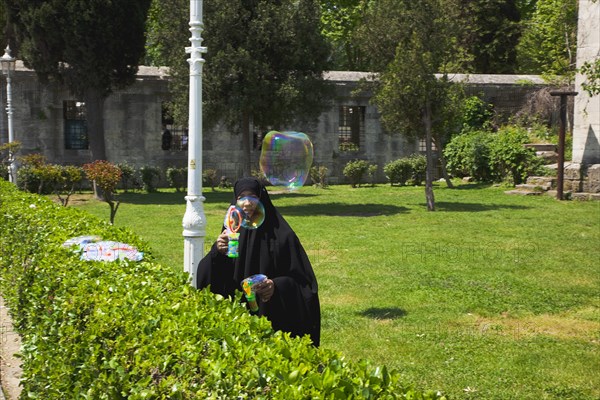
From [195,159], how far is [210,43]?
1376cm

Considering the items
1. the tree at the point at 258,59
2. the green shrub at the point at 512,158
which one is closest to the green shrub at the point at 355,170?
the green shrub at the point at 512,158

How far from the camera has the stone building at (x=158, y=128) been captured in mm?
28078

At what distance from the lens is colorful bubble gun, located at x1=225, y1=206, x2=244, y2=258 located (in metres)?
4.66

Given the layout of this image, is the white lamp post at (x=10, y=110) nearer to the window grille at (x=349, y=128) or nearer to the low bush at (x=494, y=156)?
the window grille at (x=349, y=128)

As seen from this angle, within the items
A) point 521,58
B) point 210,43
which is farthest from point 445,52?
point 521,58

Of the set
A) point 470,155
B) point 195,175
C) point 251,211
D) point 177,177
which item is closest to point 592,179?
point 470,155

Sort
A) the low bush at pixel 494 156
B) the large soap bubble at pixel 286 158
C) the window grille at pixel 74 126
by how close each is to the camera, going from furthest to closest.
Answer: the window grille at pixel 74 126
the low bush at pixel 494 156
the large soap bubble at pixel 286 158

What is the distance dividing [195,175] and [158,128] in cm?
2244

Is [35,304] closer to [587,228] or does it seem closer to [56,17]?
[587,228]

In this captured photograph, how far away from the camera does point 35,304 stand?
5.68m

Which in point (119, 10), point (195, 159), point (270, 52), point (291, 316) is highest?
point (119, 10)

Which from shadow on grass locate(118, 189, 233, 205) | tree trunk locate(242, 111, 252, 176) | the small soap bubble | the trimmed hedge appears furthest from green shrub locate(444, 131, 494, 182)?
the small soap bubble

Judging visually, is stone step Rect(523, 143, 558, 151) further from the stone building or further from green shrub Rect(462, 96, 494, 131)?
the stone building

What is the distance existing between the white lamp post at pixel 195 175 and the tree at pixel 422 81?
1200 cm
